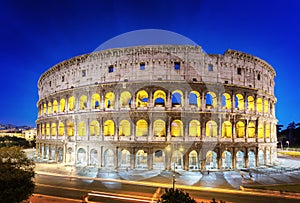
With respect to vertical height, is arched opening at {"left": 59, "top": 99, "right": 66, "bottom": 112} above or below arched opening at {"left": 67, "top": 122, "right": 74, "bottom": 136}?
above

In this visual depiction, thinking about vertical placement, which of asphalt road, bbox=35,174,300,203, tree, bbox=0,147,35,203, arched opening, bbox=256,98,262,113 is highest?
arched opening, bbox=256,98,262,113

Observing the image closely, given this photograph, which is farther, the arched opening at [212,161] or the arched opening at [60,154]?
the arched opening at [60,154]

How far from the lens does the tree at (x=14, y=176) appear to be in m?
11.7

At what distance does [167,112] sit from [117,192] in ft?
40.0

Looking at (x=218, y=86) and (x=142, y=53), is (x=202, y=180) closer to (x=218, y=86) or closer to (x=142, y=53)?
(x=218, y=86)

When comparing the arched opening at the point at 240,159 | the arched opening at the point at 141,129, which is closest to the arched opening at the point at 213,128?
the arched opening at the point at 240,159

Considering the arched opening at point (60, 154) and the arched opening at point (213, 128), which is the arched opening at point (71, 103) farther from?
the arched opening at point (213, 128)

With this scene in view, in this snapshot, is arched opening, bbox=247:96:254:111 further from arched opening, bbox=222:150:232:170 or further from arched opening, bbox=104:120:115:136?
arched opening, bbox=104:120:115:136

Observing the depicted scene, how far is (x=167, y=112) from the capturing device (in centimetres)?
2738

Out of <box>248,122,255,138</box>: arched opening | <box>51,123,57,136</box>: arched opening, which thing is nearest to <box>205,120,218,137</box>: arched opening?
<box>248,122,255,138</box>: arched opening

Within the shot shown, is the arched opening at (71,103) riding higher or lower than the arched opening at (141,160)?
higher

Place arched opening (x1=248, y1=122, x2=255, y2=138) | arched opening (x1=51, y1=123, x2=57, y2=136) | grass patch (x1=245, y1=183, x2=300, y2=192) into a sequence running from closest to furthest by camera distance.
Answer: grass patch (x1=245, y1=183, x2=300, y2=192)
arched opening (x1=248, y1=122, x2=255, y2=138)
arched opening (x1=51, y1=123, x2=57, y2=136)

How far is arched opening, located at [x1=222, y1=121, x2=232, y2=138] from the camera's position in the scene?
2967 cm

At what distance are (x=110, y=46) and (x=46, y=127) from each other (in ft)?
62.7
